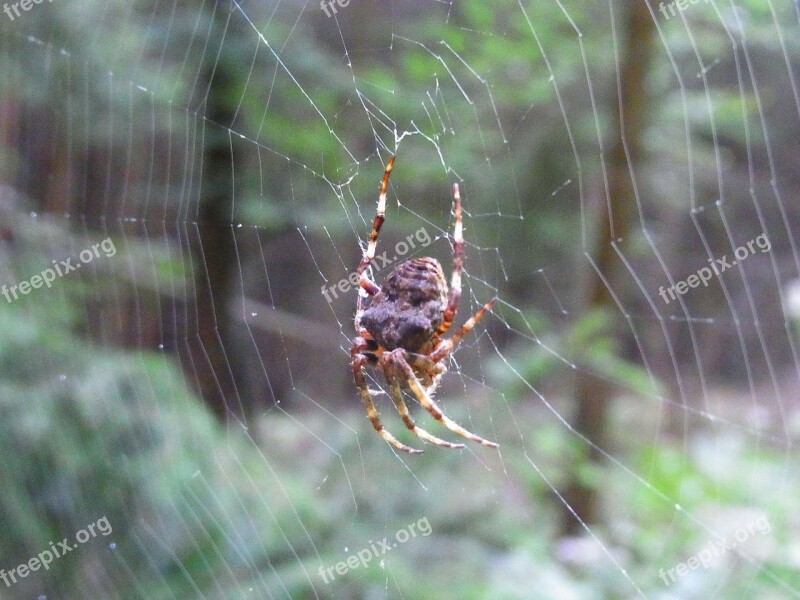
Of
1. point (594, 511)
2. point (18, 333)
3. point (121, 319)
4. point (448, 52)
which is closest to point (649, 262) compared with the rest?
point (594, 511)

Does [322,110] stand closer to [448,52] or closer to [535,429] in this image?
[448,52]

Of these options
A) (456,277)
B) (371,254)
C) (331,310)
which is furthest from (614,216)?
(371,254)

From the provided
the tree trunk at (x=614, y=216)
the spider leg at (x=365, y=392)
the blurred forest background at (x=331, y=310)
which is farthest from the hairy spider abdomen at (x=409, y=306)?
the tree trunk at (x=614, y=216)

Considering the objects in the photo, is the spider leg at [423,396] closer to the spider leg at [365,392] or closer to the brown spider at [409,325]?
the brown spider at [409,325]

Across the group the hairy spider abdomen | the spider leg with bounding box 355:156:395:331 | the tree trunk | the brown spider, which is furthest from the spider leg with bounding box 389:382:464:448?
the tree trunk

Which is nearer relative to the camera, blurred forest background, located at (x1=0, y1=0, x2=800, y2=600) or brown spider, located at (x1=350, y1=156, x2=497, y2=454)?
brown spider, located at (x1=350, y1=156, x2=497, y2=454)

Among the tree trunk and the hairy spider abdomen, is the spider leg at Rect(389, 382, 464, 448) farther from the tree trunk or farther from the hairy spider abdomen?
the tree trunk

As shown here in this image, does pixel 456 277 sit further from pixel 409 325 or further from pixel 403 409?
pixel 403 409
